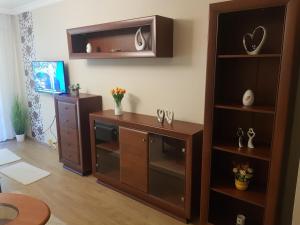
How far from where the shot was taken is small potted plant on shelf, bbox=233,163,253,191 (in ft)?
6.42

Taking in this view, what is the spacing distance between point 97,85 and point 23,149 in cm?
211

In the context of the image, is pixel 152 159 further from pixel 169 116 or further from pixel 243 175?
pixel 243 175

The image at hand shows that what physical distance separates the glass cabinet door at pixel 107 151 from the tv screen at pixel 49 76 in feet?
4.22

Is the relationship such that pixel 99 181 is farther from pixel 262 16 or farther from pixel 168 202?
pixel 262 16

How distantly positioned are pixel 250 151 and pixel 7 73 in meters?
4.67

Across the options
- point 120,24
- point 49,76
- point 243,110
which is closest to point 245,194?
point 243,110

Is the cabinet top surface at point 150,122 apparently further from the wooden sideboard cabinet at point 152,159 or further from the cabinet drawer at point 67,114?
the cabinet drawer at point 67,114

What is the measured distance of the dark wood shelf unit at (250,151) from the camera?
175 centimetres

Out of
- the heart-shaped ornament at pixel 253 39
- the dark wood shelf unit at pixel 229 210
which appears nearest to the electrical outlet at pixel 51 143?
the dark wood shelf unit at pixel 229 210

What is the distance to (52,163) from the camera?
3.70 m

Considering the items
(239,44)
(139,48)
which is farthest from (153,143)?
(239,44)

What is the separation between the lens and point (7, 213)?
169 centimetres

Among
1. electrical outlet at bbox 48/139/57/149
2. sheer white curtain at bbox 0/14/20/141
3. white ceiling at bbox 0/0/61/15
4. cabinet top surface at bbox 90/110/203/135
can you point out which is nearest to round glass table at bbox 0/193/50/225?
cabinet top surface at bbox 90/110/203/135

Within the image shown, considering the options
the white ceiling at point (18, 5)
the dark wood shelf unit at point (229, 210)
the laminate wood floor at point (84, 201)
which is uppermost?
the white ceiling at point (18, 5)
